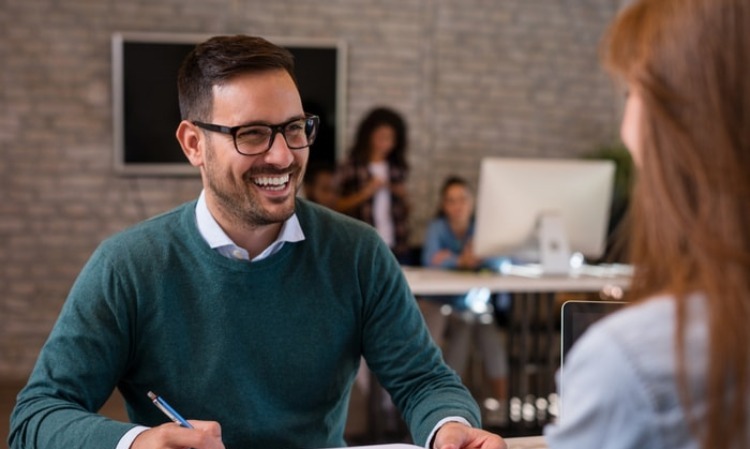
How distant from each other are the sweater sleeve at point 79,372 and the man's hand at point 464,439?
0.47 m

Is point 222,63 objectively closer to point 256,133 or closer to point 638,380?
point 256,133

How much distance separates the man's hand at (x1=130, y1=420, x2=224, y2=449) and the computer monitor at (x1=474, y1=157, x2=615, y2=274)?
240 centimetres

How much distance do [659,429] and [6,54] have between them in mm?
4780

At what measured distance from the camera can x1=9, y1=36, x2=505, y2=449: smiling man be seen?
4.59 ft

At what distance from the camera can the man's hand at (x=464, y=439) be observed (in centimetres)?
130

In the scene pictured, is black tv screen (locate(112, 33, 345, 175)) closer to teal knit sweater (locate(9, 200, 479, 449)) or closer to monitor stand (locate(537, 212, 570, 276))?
monitor stand (locate(537, 212, 570, 276))

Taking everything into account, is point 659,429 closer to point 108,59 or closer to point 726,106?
point 726,106

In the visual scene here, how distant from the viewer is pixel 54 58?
4801mm

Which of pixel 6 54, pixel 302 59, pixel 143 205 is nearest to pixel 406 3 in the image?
pixel 302 59

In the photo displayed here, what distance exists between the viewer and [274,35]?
5.07m

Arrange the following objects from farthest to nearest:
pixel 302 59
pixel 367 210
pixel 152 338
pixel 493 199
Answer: pixel 302 59
pixel 367 210
pixel 493 199
pixel 152 338

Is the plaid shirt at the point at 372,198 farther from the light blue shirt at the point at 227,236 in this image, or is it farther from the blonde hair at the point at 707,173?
the blonde hair at the point at 707,173

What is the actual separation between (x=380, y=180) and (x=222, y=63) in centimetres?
301

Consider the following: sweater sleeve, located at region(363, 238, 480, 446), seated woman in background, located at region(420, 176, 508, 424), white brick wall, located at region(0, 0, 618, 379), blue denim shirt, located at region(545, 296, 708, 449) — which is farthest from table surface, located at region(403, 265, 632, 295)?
blue denim shirt, located at region(545, 296, 708, 449)
